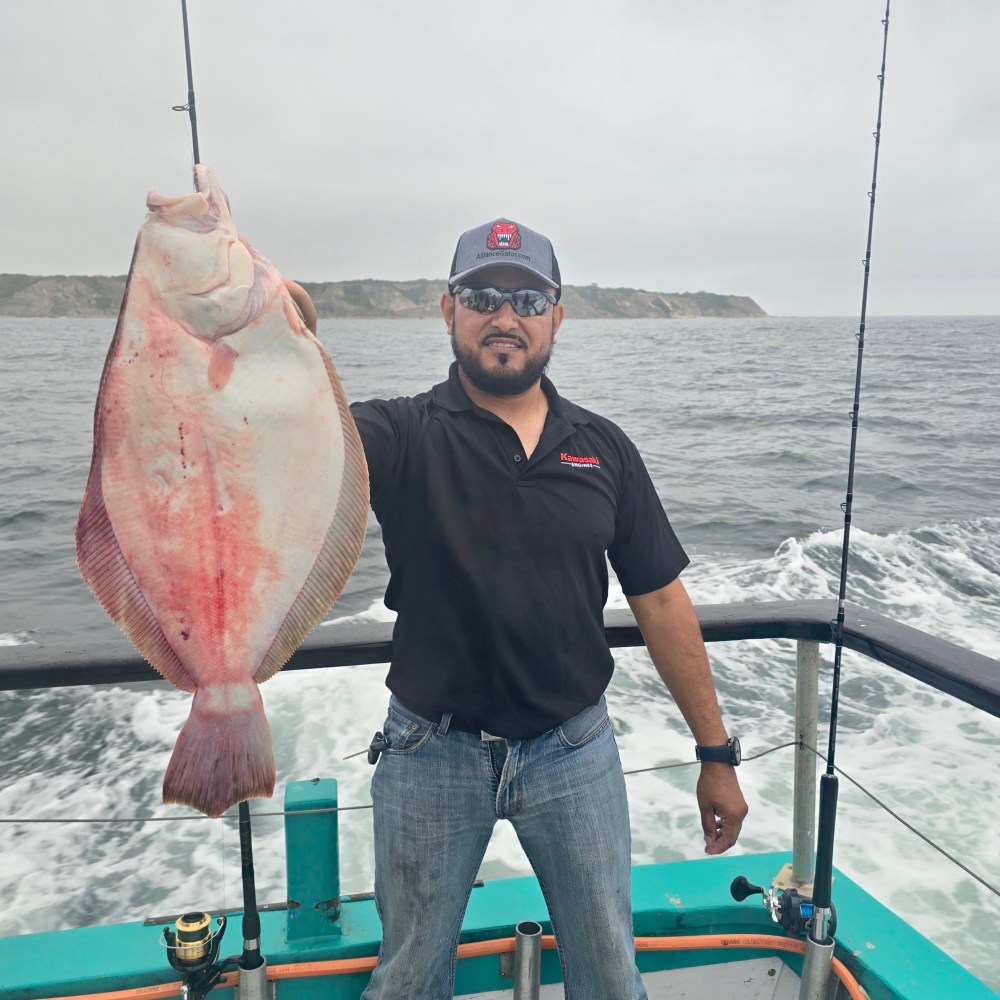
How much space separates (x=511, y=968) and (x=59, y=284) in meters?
8.58

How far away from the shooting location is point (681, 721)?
6.18 meters

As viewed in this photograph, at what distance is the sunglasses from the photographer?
6.72 ft

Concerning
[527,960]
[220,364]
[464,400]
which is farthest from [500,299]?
[527,960]

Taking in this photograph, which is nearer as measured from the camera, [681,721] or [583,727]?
[583,727]

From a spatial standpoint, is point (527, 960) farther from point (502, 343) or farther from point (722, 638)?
point (502, 343)

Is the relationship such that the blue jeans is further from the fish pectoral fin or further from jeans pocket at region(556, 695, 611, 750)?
the fish pectoral fin

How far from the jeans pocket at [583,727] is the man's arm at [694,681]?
0.25 m

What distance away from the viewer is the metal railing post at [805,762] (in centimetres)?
228

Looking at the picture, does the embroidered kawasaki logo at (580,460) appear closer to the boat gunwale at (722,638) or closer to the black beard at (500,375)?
the black beard at (500,375)

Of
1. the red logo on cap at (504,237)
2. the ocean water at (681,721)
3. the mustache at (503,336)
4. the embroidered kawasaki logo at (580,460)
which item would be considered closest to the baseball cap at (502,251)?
the red logo on cap at (504,237)

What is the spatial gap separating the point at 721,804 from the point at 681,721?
4151mm

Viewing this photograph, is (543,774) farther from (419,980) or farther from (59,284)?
(59,284)

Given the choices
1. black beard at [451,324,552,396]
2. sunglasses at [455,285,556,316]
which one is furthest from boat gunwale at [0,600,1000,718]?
sunglasses at [455,285,556,316]

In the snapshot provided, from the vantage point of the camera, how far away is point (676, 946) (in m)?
2.25
